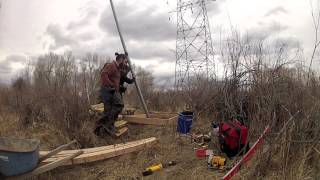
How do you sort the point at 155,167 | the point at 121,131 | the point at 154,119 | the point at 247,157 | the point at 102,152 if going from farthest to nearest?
the point at 154,119 → the point at 121,131 → the point at 102,152 → the point at 155,167 → the point at 247,157

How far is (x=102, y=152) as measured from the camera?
7.23 m

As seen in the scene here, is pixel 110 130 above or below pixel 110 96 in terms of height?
below

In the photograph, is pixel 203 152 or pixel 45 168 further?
pixel 203 152

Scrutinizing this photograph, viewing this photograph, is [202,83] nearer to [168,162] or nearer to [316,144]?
[168,162]

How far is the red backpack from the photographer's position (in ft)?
20.1

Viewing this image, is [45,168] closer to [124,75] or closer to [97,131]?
[97,131]

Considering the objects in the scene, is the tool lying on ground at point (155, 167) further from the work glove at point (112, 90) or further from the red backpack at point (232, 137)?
the work glove at point (112, 90)

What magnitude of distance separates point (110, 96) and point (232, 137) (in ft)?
10.6

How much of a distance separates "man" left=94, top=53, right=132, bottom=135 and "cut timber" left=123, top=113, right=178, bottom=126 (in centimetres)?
94

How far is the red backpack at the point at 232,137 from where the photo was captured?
6.13 meters

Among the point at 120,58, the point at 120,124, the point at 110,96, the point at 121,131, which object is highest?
the point at 120,58

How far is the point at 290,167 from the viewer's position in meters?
5.14

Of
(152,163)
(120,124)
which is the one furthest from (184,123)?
(120,124)

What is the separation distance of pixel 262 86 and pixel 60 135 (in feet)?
14.5
